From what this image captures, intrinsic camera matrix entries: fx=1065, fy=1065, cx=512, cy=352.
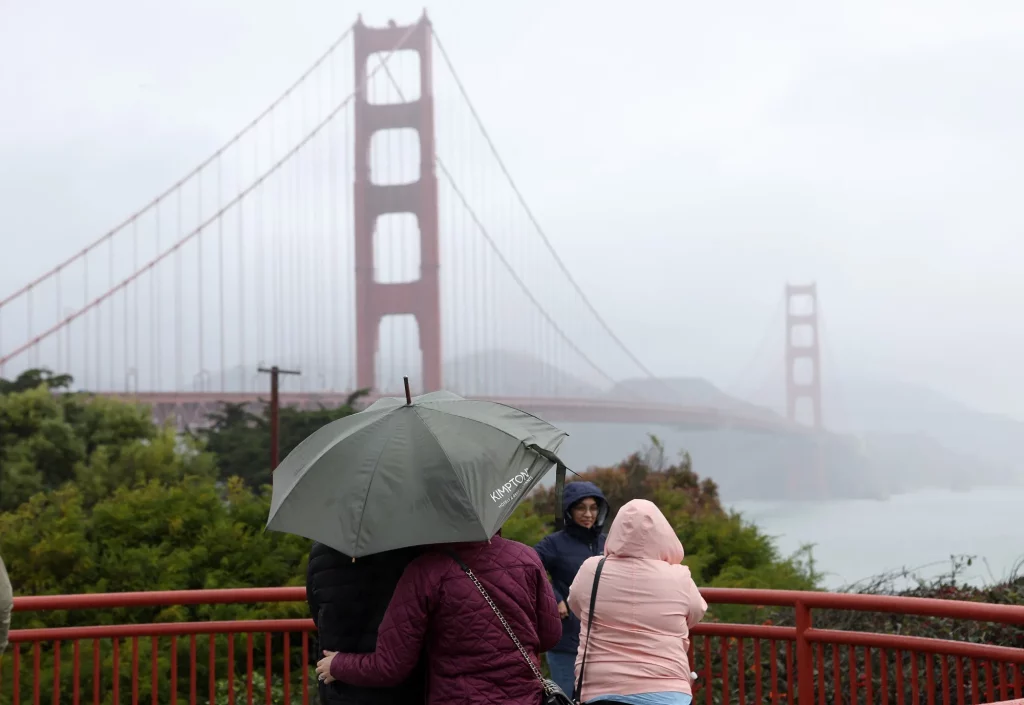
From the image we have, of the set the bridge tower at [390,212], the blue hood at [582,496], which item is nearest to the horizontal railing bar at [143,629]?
the blue hood at [582,496]

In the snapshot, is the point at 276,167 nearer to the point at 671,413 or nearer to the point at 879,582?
the point at 671,413

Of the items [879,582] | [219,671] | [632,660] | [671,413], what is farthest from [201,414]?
[632,660]

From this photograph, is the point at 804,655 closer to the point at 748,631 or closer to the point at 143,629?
the point at 748,631

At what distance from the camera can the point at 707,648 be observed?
12.4 ft

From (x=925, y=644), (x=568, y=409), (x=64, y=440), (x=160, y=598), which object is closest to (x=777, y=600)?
(x=925, y=644)

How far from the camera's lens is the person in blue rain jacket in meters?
3.90

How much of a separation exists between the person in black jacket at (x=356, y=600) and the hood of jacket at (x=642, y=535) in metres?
0.56

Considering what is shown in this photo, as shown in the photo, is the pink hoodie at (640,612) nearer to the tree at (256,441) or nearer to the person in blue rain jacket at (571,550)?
the person in blue rain jacket at (571,550)

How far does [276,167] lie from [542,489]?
2570cm

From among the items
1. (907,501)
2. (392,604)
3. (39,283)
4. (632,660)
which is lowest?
(907,501)

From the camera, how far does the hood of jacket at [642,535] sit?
2.68 meters

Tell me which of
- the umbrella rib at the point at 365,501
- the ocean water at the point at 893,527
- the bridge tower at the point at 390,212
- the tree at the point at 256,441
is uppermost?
the bridge tower at the point at 390,212

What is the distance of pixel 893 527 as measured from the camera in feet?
103

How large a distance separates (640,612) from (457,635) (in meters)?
0.58
